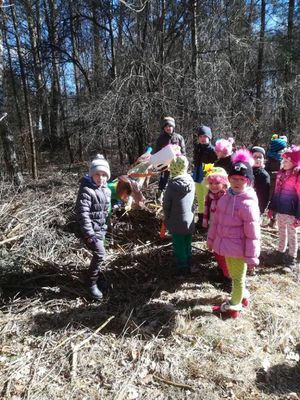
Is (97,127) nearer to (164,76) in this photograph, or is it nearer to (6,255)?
(164,76)

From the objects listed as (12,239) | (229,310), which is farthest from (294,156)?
(12,239)

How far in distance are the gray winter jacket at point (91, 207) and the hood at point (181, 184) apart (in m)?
0.84

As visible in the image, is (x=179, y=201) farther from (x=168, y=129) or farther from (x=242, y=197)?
(x=168, y=129)

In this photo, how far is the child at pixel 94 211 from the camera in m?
3.84

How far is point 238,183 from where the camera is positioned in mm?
3510

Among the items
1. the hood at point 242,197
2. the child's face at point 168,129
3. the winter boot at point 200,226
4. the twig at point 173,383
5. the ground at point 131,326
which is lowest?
the twig at point 173,383

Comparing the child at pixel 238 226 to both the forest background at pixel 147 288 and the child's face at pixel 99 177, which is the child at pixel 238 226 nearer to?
the forest background at pixel 147 288

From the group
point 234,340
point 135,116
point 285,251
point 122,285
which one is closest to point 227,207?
point 234,340

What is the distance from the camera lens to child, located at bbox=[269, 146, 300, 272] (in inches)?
180

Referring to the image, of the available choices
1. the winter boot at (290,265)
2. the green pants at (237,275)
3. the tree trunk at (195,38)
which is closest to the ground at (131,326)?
the winter boot at (290,265)

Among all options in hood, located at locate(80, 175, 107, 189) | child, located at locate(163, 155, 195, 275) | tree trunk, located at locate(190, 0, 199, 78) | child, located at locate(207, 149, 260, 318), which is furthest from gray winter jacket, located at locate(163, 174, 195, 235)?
tree trunk, located at locate(190, 0, 199, 78)

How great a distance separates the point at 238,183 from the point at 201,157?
2.36m

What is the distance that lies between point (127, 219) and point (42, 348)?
8.66ft

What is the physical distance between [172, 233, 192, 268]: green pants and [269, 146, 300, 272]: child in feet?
4.47
